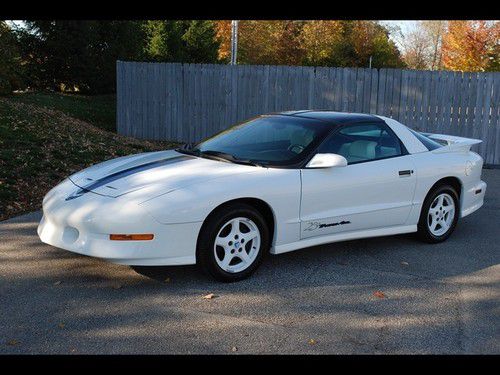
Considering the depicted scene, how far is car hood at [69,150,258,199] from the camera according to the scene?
500cm

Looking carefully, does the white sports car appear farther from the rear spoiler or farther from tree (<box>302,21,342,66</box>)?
tree (<box>302,21,342,66</box>)

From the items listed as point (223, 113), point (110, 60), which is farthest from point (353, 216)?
point (110, 60)

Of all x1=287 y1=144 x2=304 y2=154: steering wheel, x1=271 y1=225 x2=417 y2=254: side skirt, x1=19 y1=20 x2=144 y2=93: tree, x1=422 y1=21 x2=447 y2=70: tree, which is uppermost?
x1=422 y1=21 x2=447 y2=70: tree

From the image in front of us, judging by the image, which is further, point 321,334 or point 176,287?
point 176,287

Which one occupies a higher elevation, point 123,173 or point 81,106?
point 123,173

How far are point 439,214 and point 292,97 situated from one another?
25.7 feet

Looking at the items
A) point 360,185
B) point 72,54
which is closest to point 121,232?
point 360,185

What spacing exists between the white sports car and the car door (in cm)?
1

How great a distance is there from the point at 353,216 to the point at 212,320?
201 centimetres

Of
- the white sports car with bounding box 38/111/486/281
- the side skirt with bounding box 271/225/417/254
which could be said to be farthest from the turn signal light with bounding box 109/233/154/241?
the side skirt with bounding box 271/225/417/254

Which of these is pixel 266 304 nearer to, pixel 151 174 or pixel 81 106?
pixel 151 174

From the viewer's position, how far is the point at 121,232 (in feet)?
15.4

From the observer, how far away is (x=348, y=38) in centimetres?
3516
